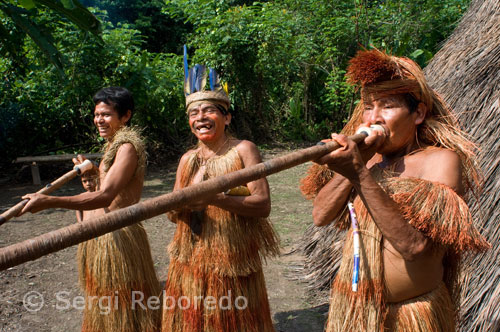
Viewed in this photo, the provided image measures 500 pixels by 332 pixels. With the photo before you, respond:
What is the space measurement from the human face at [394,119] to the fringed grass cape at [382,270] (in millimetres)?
154

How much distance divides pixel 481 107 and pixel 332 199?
2217 millimetres

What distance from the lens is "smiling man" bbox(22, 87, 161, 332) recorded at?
270 cm

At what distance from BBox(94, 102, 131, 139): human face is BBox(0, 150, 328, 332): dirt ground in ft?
5.38

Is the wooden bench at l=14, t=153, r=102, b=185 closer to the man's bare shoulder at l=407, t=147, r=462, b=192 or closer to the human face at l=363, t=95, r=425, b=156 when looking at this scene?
the human face at l=363, t=95, r=425, b=156

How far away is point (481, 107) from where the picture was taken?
10.6 feet

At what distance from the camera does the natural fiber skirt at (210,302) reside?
7.34ft

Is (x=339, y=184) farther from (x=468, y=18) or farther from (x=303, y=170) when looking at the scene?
(x=303, y=170)

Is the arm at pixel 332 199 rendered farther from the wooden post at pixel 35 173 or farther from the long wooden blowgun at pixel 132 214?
the wooden post at pixel 35 173

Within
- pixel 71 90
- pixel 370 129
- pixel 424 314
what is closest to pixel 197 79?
pixel 370 129

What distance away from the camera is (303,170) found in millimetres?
8953

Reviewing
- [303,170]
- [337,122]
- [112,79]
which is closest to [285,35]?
[337,122]

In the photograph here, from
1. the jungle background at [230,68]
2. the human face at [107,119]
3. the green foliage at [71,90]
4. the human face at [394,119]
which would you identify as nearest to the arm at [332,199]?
the human face at [394,119]

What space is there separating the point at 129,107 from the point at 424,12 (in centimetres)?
1014

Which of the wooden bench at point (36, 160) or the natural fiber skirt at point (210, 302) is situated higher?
the wooden bench at point (36, 160)
